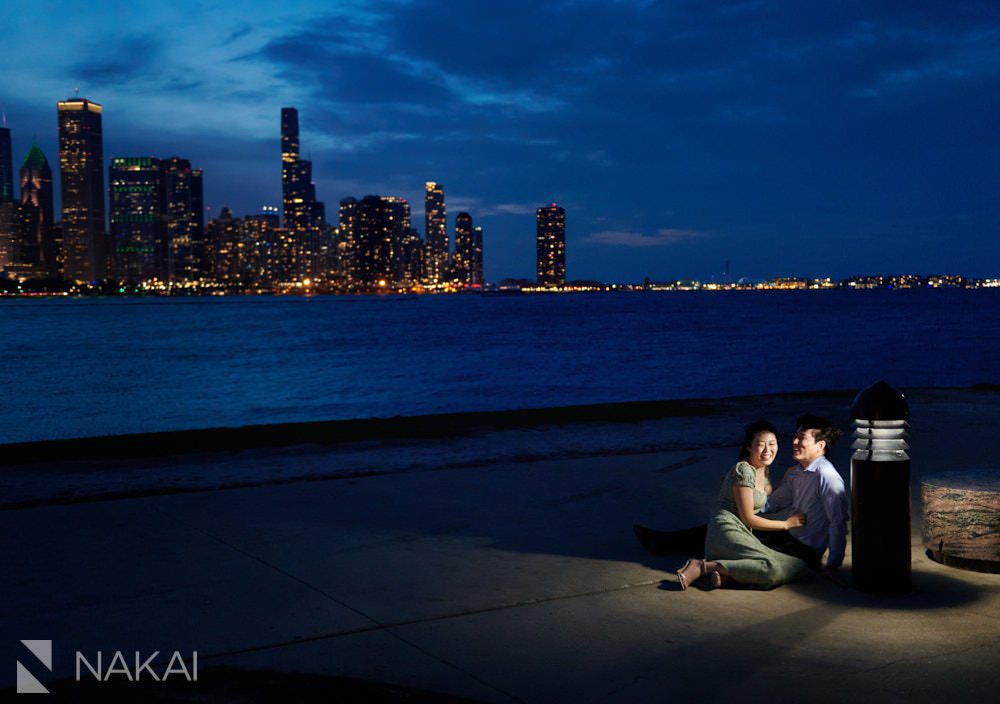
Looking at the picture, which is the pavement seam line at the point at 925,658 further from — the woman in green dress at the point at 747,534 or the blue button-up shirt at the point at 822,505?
the blue button-up shirt at the point at 822,505

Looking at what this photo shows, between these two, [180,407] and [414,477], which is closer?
[414,477]

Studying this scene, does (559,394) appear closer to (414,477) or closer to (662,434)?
(662,434)

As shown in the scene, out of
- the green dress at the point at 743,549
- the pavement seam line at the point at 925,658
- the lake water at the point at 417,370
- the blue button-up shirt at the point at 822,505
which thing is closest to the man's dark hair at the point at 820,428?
the blue button-up shirt at the point at 822,505

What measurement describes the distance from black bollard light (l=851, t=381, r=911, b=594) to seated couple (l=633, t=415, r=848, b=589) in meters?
0.40

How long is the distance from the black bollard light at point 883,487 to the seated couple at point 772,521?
0.40 m

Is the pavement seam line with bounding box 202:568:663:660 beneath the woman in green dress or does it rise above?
beneath

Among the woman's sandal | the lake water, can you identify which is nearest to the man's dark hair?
the woman's sandal

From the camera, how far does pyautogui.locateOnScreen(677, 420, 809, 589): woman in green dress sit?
17.8ft

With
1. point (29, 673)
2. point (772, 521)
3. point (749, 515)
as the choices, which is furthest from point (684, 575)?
point (29, 673)

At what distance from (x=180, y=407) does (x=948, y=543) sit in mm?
34625

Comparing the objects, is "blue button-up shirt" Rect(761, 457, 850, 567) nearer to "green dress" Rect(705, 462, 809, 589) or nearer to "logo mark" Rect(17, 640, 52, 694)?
"green dress" Rect(705, 462, 809, 589)

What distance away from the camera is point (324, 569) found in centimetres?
587

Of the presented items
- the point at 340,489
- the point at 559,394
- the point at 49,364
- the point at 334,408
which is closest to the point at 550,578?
the point at 340,489

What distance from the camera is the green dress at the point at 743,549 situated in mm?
5430
